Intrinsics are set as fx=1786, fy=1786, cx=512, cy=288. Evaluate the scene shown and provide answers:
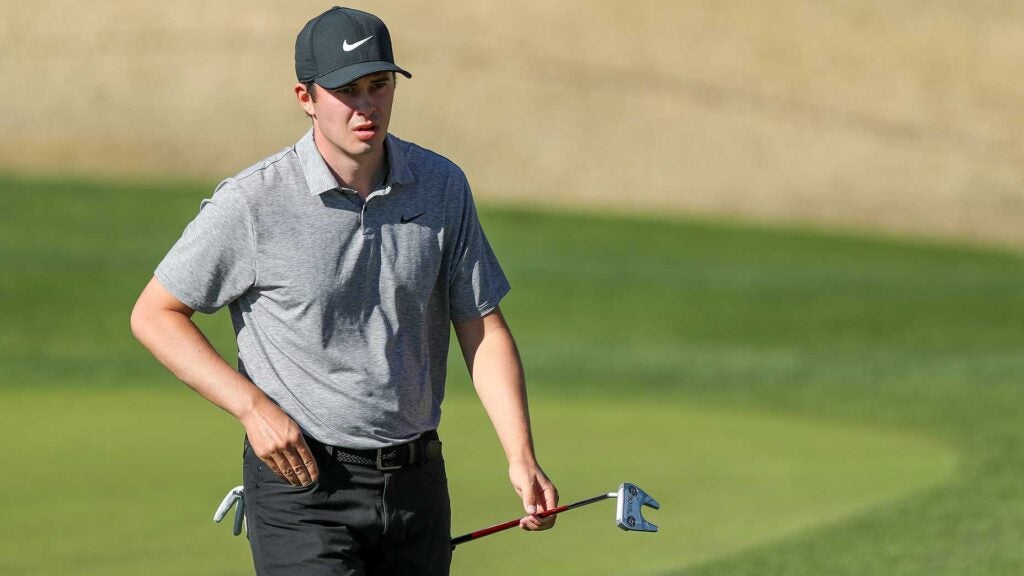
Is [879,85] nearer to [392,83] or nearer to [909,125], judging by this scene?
[909,125]

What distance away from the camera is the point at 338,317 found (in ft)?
14.7

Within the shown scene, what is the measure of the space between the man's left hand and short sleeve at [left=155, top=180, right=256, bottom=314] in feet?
2.78

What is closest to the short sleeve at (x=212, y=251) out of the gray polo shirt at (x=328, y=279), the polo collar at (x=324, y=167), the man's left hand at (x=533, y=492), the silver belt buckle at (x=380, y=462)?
the gray polo shirt at (x=328, y=279)

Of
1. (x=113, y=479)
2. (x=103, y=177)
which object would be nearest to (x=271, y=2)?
(x=103, y=177)

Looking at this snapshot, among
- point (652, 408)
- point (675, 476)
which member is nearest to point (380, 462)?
point (675, 476)

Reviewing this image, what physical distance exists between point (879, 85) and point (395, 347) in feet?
96.5

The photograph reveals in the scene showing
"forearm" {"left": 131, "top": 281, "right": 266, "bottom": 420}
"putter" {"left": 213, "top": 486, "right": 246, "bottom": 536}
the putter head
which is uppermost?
"forearm" {"left": 131, "top": 281, "right": 266, "bottom": 420}

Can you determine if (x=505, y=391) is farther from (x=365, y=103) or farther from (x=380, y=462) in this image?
(x=365, y=103)

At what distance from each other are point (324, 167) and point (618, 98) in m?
28.5

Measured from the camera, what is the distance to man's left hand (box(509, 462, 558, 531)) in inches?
180

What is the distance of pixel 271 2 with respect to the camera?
34.1 m

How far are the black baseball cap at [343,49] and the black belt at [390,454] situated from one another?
93cm

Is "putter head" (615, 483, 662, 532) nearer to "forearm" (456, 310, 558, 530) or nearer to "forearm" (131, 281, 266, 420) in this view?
"forearm" (456, 310, 558, 530)

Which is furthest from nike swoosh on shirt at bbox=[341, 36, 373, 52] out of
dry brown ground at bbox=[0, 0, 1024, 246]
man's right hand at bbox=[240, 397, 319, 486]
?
dry brown ground at bbox=[0, 0, 1024, 246]
